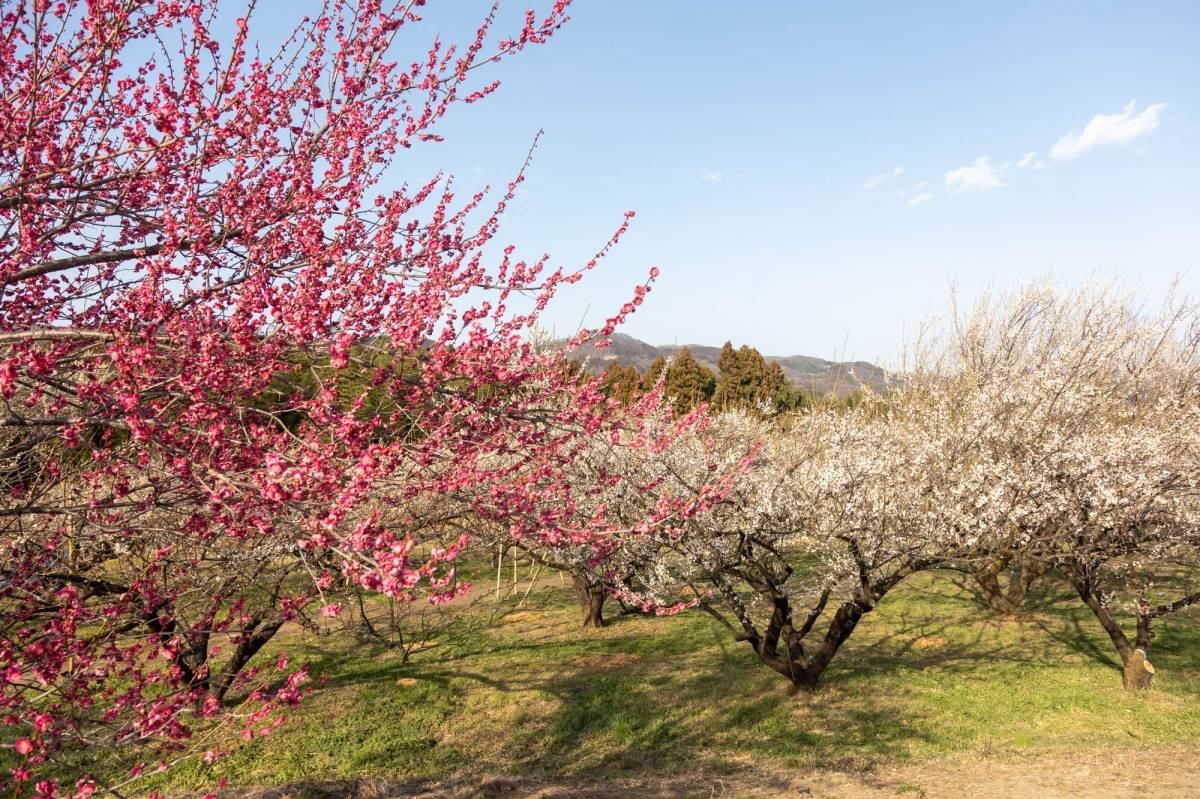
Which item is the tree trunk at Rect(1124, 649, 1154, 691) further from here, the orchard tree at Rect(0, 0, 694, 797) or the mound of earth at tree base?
the orchard tree at Rect(0, 0, 694, 797)

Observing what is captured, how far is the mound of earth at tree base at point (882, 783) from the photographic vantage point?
7965 mm

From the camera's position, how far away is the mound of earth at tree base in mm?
7965

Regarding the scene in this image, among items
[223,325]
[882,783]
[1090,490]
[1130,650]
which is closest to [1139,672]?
[1130,650]

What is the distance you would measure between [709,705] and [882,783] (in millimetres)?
3215

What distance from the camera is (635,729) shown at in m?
10.5

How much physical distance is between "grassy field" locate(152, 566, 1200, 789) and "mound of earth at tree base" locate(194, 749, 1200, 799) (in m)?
0.28

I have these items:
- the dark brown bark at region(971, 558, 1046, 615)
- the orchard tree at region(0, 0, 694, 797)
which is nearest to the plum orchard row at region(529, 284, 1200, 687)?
the dark brown bark at region(971, 558, 1046, 615)

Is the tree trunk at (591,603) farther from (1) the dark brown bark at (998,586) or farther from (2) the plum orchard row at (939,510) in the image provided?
(1) the dark brown bark at (998,586)

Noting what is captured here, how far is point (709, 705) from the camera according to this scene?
11.1 m

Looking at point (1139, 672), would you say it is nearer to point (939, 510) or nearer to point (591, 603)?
point (939, 510)

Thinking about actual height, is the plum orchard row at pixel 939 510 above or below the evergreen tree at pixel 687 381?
below

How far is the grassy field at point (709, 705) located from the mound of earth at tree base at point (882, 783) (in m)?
0.28

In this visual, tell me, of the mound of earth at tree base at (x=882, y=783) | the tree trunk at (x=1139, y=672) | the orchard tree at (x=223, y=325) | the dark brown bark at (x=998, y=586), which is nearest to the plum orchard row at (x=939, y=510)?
the tree trunk at (x=1139, y=672)

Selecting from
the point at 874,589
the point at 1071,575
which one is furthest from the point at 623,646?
the point at 1071,575
